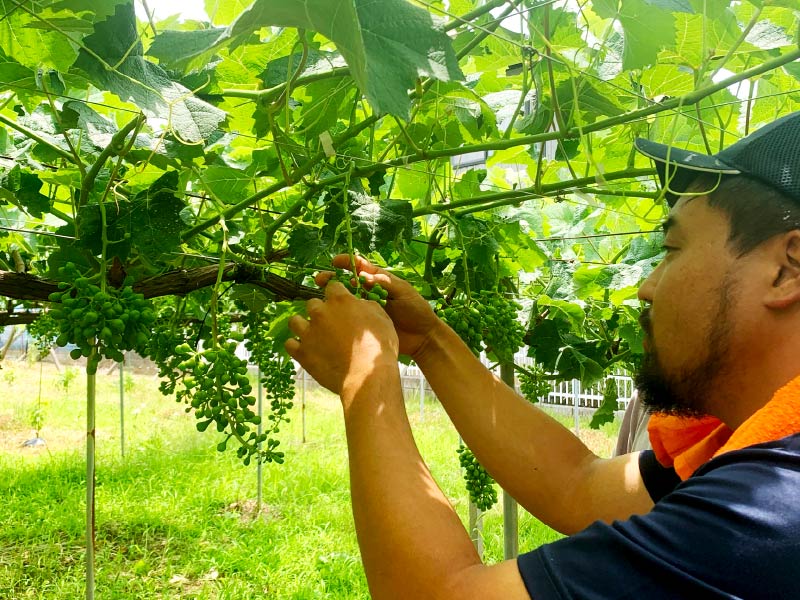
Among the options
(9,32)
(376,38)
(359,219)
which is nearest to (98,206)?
(9,32)

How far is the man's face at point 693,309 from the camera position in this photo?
3.41 feet

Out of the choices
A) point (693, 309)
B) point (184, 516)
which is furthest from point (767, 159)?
point (184, 516)

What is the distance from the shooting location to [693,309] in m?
1.07

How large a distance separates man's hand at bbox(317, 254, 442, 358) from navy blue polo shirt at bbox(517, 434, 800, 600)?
2.48ft

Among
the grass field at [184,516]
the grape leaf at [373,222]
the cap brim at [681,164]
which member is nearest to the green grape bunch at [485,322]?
the grape leaf at [373,222]

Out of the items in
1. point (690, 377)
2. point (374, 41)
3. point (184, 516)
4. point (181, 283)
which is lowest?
point (184, 516)

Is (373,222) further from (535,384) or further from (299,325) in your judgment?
(535,384)

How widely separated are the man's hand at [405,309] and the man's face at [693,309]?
56 cm

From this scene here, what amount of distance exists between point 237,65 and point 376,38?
28.6 inches

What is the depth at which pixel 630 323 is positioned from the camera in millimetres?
2352

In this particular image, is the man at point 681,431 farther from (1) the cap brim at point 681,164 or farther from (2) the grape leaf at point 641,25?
(2) the grape leaf at point 641,25

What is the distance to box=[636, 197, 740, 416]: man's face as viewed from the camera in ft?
3.41

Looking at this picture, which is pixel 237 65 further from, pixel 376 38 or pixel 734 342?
pixel 734 342

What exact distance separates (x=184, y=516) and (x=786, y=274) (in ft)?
16.0
